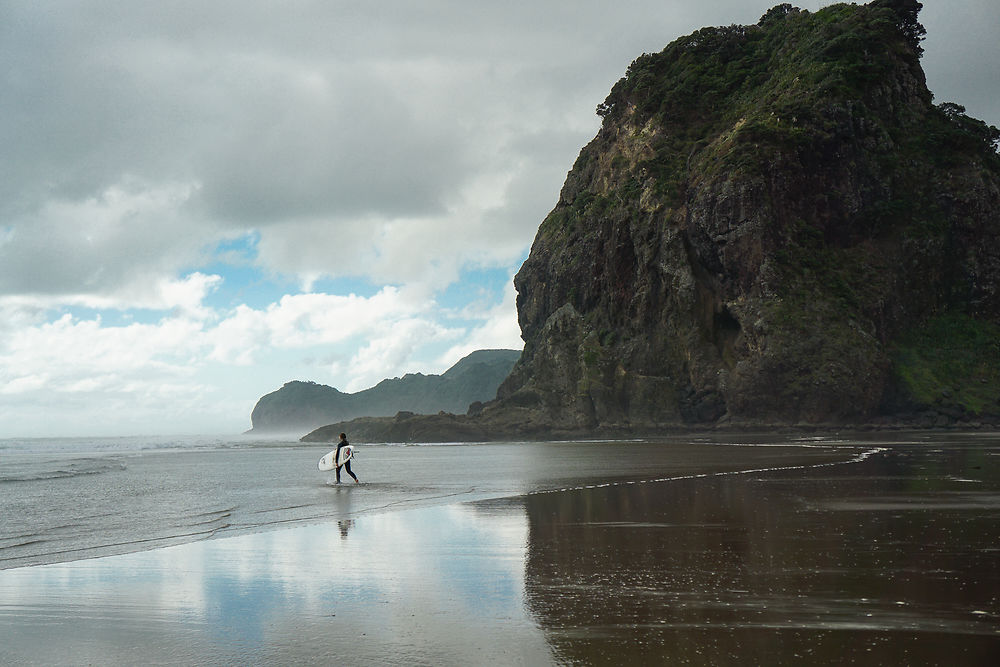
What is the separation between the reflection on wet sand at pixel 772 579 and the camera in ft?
19.0

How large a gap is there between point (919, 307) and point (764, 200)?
18088 mm

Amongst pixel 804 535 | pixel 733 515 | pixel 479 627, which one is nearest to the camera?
pixel 479 627

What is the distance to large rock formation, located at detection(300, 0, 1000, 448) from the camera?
64438mm

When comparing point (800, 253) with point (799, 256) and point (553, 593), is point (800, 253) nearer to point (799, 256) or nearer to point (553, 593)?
point (799, 256)

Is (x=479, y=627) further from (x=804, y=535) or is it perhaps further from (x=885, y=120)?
(x=885, y=120)

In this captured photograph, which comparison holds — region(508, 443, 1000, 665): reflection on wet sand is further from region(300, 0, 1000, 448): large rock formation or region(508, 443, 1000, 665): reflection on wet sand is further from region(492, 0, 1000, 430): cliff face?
region(300, 0, 1000, 448): large rock formation

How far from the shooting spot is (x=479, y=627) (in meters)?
6.57

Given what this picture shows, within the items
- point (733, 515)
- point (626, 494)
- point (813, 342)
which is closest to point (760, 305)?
point (813, 342)

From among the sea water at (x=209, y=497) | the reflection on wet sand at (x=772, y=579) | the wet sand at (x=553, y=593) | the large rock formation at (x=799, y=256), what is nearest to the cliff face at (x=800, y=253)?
the large rock formation at (x=799, y=256)

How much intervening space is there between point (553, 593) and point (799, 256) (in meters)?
66.3

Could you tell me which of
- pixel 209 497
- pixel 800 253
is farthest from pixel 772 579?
pixel 800 253

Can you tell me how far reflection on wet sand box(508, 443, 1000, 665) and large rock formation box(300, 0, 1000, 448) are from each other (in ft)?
171

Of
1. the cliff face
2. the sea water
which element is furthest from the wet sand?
the cliff face

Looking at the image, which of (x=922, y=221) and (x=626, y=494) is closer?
(x=626, y=494)
